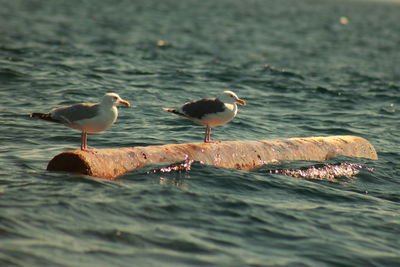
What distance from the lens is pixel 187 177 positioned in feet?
32.0

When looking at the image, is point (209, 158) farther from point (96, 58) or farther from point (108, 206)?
point (96, 58)

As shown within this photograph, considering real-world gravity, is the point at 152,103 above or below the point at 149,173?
above

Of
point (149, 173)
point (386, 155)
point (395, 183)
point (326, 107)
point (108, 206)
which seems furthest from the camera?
point (326, 107)

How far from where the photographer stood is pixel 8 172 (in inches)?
380

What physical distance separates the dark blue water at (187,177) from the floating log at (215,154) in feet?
0.60

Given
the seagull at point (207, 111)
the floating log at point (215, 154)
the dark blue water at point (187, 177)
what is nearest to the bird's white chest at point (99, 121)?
the floating log at point (215, 154)

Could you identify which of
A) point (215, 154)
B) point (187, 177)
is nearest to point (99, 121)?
point (187, 177)

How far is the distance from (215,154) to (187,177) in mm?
734

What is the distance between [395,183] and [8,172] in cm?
619

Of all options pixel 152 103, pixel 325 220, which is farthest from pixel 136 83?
pixel 325 220

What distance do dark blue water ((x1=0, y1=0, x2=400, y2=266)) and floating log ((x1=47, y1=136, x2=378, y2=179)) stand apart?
0.18m

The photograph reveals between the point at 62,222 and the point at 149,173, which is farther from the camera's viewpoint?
the point at 149,173

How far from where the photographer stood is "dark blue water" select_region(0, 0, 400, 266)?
288 inches

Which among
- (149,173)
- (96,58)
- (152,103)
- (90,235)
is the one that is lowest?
(90,235)
